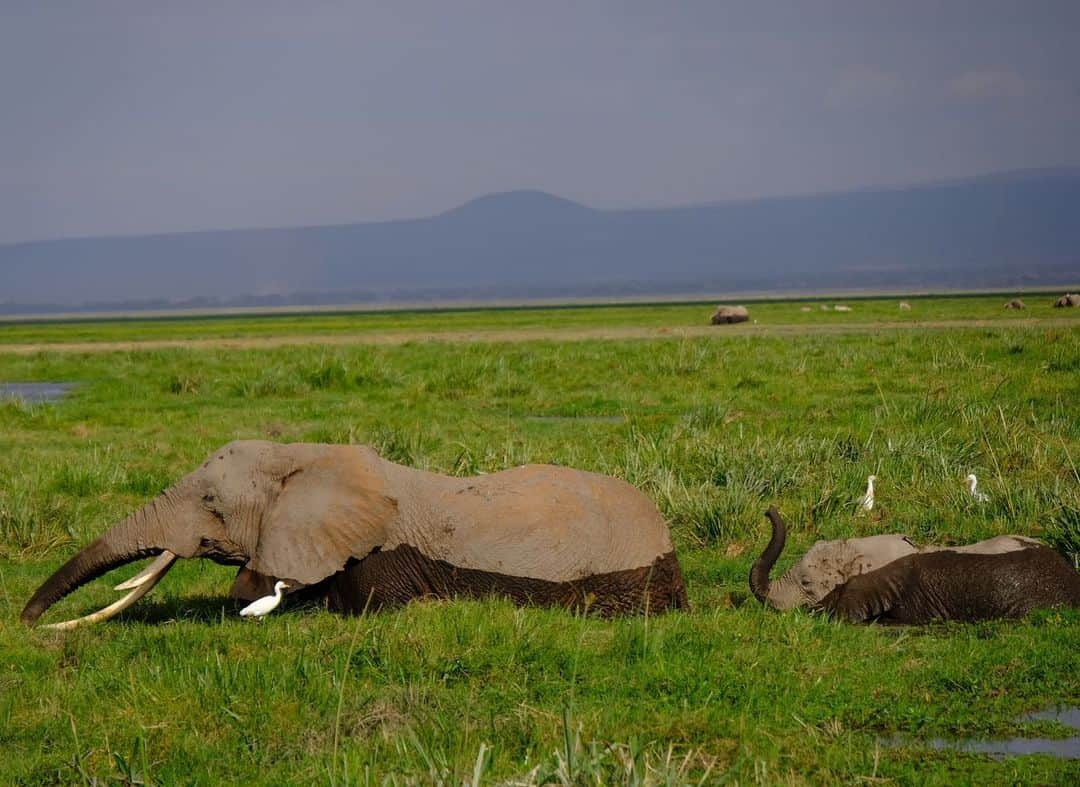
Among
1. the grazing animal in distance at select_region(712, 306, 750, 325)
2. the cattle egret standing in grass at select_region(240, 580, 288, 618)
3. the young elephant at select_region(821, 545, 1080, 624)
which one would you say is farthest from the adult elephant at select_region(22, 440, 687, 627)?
the grazing animal in distance at select_region(712, 306, 750, 325)

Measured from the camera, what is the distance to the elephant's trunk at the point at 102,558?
31.6 ft

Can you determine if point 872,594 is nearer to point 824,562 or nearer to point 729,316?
point 824,562

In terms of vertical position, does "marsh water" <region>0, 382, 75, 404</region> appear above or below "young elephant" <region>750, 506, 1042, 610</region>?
below

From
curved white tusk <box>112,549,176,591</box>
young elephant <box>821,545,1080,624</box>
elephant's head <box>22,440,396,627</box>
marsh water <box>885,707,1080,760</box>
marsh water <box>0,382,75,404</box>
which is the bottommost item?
marsh water <box>0,382,75,404</box>

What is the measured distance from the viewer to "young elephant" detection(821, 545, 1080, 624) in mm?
10000

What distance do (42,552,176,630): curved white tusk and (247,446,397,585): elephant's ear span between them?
0.59 m

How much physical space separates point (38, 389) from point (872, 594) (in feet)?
81.8

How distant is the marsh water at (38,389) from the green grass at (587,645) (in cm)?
611

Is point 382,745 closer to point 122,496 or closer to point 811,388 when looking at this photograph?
point 122,496

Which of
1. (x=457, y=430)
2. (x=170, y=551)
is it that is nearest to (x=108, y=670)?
(x=170, y=551)

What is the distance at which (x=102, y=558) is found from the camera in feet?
31.7

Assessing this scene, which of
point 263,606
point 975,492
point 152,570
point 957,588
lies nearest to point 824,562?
point 957,588

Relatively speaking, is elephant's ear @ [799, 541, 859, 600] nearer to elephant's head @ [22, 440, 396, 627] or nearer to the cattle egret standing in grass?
elephant's head @ [22, 440, 396, 627]

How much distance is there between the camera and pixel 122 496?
1521cm
